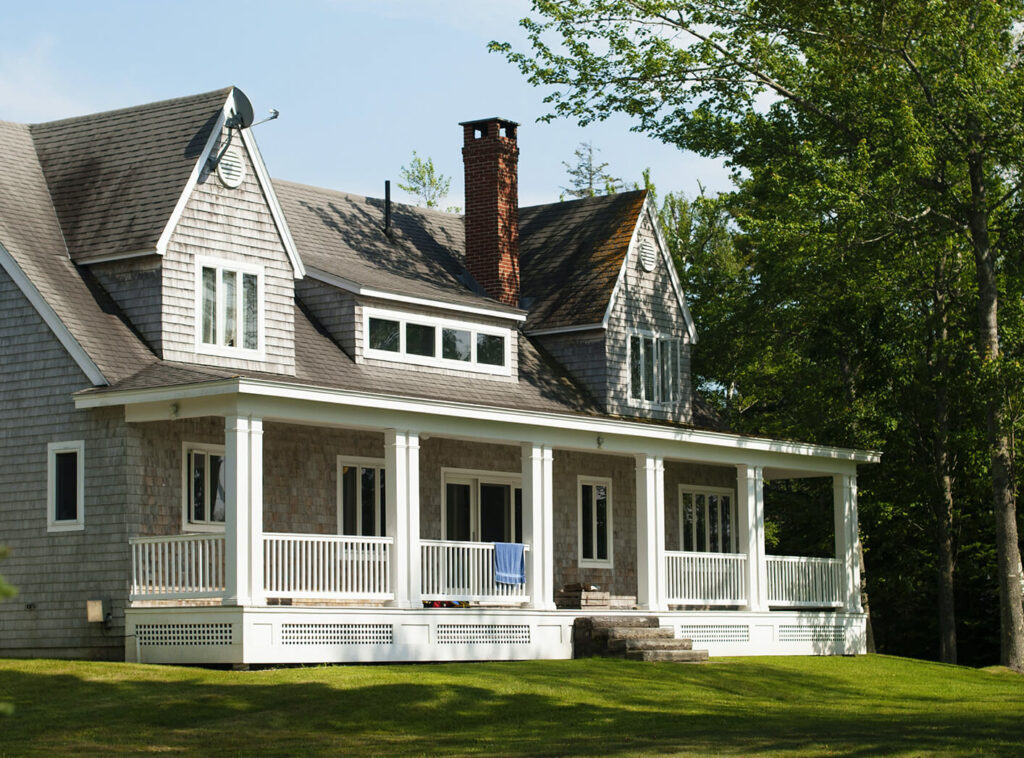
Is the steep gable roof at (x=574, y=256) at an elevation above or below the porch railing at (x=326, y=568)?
above

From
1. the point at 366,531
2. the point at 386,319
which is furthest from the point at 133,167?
the point at 366,531

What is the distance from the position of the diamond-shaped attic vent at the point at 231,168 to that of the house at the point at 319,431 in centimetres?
4

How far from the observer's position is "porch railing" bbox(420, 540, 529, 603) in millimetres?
23484

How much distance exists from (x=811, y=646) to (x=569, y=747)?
1590cm

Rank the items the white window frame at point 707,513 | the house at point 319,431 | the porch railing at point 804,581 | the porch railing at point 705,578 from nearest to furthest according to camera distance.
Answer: the house at point 319,431 < the porch railing at point 705,578 < the porch railing at point 804,581 < the white window frame at point 707,513

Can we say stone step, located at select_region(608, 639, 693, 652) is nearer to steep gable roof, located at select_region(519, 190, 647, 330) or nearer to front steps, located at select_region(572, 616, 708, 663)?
front steps, located at select_region(572, 616, 708, 663)

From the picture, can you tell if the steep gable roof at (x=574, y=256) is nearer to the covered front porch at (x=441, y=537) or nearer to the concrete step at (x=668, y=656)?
the covered front porch at (x=441, y=537)

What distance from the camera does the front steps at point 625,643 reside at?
80.0 feet

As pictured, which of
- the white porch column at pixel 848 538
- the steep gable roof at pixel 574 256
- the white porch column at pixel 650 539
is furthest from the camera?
the white porch column at pixel 848 538

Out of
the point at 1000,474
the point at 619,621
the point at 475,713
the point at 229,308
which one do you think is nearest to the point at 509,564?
the point at 619,621

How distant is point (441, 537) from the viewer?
26.4 meters

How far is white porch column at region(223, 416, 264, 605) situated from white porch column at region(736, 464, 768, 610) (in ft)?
37.7

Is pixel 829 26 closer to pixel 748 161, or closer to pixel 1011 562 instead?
pixel 748 161

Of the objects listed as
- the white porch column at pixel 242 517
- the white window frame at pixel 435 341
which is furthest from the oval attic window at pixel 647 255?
the white porch column at pixel 242 517
